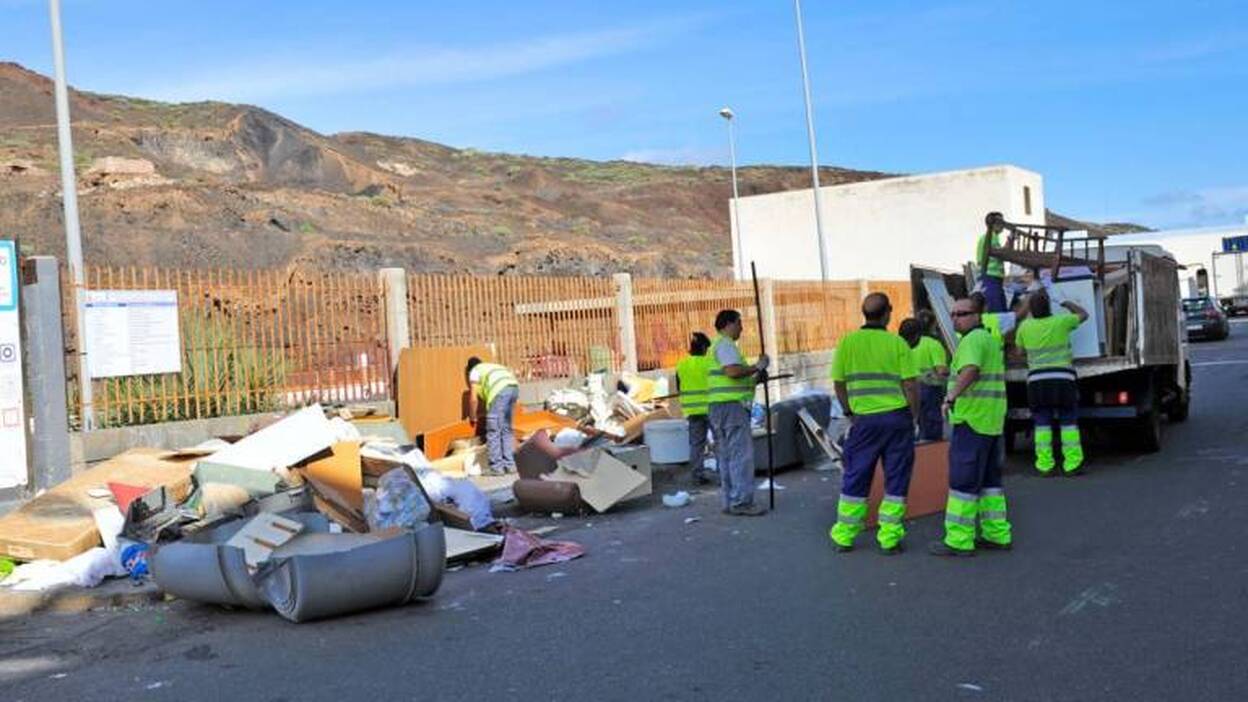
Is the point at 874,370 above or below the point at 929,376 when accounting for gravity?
above

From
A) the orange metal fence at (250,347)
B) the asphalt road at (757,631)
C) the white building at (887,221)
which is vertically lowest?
the asphalt road at (757,631)

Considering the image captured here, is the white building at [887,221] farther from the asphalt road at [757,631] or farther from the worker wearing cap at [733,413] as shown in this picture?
the asphalt road at [757,631]

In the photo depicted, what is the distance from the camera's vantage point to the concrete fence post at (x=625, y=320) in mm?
17750

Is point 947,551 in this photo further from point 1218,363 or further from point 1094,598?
point 1218,363

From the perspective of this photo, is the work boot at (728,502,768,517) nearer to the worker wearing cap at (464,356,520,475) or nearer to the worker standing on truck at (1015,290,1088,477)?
the worker standing on truck at (1015,290,1088,477)

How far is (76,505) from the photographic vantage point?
913 cm

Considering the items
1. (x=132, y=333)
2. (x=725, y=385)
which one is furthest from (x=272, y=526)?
(x=132, y=333)

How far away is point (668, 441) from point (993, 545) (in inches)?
204

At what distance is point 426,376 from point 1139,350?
8046mm

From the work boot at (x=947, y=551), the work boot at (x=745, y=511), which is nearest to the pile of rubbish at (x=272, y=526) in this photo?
A: the work boot at (x=745, y=511)

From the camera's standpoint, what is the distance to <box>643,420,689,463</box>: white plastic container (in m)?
12.2

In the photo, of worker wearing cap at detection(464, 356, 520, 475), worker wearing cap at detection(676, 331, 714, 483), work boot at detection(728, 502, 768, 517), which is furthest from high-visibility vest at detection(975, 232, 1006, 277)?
worker wearing cap at detection(464, 356, 520, 475)

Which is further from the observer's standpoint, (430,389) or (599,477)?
(430,389)

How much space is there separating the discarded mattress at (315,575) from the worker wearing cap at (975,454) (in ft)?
10.7
